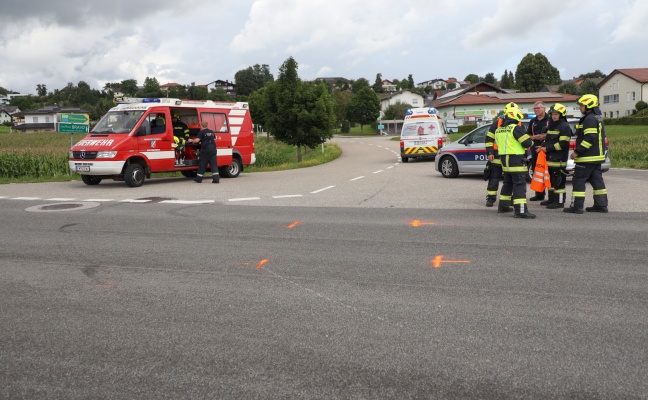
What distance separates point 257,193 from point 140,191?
10.2 feet

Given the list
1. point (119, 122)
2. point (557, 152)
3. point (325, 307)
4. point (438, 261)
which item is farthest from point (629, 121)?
point (325, 307)

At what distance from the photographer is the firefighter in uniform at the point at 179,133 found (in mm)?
17266

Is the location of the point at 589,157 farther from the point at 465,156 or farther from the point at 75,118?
the point at 75,118

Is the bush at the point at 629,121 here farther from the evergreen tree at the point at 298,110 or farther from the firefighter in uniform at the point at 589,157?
the firefighter in uniform at the point at 589,157

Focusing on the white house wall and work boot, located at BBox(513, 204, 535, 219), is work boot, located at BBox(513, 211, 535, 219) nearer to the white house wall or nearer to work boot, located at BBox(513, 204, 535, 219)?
work boot, located at BBox(513, 204, 535, 219)

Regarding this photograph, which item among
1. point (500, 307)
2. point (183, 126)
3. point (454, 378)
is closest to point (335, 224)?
point (500, 307)

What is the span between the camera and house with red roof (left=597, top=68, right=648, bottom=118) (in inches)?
3196

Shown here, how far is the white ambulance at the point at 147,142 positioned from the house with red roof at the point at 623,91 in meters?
→ 77.4

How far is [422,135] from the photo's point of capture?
2694 centimetres

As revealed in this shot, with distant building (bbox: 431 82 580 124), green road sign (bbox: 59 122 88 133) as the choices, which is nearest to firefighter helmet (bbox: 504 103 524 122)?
green road sign (bbox: 59 122 88 133)

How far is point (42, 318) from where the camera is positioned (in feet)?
15.6

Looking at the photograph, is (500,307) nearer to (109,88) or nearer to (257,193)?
(257,193)

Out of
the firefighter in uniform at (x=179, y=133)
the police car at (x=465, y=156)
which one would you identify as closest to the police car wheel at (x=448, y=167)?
the police car at (x=465, y=156)

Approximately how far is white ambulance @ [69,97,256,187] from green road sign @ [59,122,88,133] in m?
2.28
